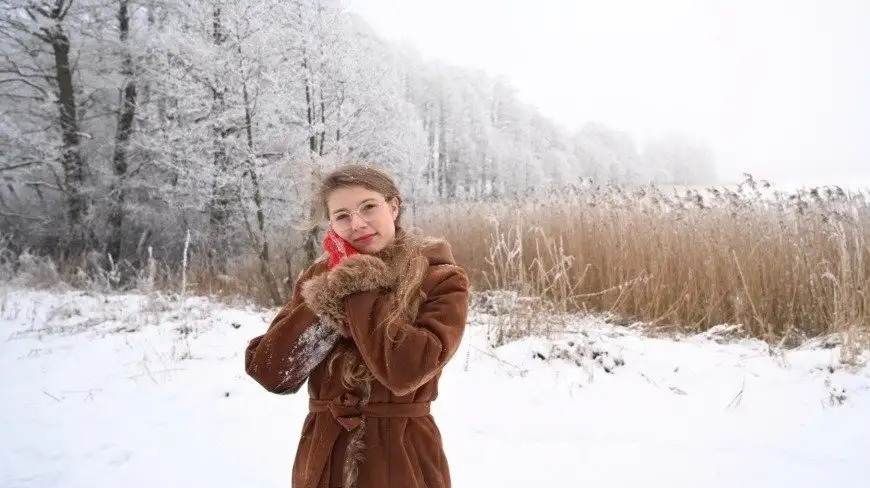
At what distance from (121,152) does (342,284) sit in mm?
10285

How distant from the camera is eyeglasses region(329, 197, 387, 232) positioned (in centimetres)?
116

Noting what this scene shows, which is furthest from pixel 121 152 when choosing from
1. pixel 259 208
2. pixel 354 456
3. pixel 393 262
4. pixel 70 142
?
pixel 354 456

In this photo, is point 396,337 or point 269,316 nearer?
point 396,337

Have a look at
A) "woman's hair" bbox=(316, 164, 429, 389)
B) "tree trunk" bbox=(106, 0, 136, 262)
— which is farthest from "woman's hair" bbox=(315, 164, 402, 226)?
"tree trunk" bbox=(106, 0, 136, 262)

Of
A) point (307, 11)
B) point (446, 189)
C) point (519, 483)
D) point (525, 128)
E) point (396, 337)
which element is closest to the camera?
point (396, 337)

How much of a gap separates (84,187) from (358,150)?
5439 millimetres

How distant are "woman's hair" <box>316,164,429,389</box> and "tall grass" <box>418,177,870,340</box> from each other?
2.16 meters

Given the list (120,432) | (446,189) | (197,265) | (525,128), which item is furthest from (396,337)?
(525,128)

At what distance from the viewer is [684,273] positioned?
13.2ft

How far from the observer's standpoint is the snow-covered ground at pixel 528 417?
6.88 ft

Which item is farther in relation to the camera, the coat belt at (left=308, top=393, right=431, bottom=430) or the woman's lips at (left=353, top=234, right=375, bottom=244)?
the woman's lips at (left=353, top=234, right=375, bottom=244)

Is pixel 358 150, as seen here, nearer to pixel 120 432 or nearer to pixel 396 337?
pixel 120 432

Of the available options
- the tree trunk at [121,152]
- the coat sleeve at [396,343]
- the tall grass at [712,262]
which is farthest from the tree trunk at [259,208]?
the coat sleeve at [396,343]

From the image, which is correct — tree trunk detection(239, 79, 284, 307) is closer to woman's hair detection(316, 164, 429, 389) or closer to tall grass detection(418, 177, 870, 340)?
tall grass detection(418, 177, 870, 340)
